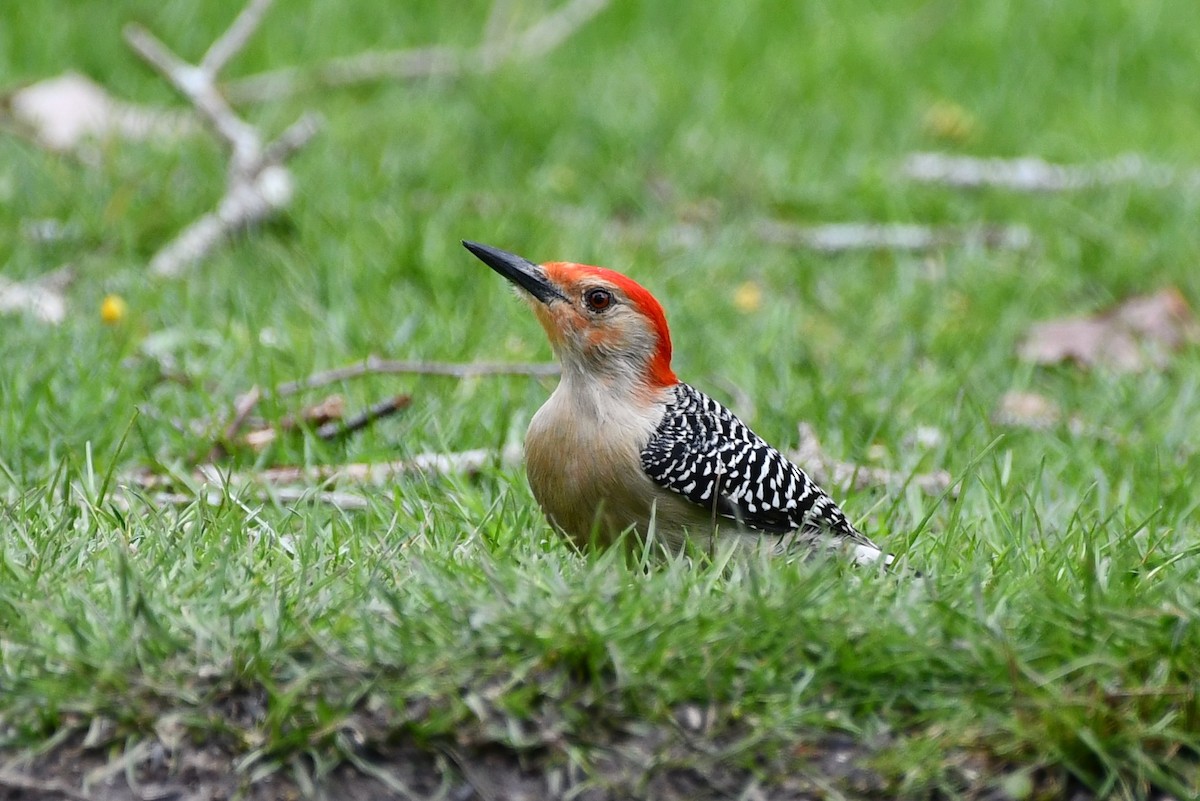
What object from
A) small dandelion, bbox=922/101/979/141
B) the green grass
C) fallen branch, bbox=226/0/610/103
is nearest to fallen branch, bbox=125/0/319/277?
the green grass

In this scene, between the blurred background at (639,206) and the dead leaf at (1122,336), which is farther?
the dead leaf at (1122,336)

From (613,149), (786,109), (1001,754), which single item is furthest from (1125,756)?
(786,109)

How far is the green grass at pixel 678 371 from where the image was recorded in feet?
10.4

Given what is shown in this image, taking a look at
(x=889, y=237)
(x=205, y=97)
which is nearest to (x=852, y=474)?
(x=889, y=237)

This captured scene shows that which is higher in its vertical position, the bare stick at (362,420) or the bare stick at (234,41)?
the bare stick at (234,41)

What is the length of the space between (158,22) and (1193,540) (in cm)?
656

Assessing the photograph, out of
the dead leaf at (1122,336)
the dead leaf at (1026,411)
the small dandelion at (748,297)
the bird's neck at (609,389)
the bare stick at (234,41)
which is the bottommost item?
the dead leaf at (1026,411)

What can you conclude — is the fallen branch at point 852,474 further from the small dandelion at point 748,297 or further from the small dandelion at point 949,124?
the small dandelion at point 949,124

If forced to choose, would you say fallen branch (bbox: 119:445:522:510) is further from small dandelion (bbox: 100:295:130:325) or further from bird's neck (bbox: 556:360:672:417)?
small dandelion (bbox: 100:295:130:325)

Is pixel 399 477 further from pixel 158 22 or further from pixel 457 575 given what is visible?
pixel 158 22

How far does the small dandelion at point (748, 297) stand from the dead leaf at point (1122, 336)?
3.74ft

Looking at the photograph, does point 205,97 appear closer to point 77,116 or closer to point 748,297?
point 77,116

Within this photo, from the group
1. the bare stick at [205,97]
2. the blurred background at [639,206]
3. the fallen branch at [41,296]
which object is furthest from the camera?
the bare stick at [205,97]

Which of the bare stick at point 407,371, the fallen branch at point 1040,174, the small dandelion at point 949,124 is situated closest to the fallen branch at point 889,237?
the fallen branch at point 1040,174
